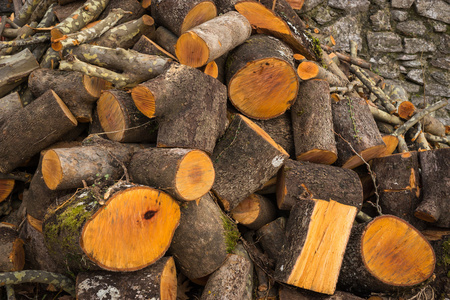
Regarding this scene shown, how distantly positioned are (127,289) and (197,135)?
1112mm

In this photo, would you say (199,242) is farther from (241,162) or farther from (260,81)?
(260,81)

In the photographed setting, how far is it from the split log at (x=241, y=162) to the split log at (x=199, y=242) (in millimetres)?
239

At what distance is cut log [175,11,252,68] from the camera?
2766 millimetres

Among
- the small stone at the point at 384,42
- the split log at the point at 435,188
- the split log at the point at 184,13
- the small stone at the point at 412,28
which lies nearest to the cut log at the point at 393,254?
the split log at the point at 435,188

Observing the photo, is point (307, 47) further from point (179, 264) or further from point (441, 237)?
point (179, 264)

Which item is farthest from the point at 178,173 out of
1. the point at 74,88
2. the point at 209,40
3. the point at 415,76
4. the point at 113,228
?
the point at 415,76

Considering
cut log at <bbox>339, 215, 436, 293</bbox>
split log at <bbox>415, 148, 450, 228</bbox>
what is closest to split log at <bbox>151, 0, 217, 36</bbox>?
cut log at <bbox>339, 215, 436, 293</bbox>

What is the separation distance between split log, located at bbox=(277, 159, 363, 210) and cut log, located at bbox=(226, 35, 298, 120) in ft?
1.71

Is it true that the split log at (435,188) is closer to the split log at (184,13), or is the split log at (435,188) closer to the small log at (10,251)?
the split log at (184,13)

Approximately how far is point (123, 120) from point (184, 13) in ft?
3.99

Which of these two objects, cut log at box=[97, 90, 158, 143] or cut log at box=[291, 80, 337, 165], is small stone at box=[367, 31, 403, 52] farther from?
cut log at box=[97, 90, 158, 143]

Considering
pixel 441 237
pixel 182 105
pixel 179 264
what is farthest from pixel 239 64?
pixel 441 237

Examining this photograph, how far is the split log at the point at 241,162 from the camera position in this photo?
8.93 feet

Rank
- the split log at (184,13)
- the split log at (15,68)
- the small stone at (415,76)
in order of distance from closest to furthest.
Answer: the split log at (15,68)
the split log at (184,13)
the small stone at (415,76)
